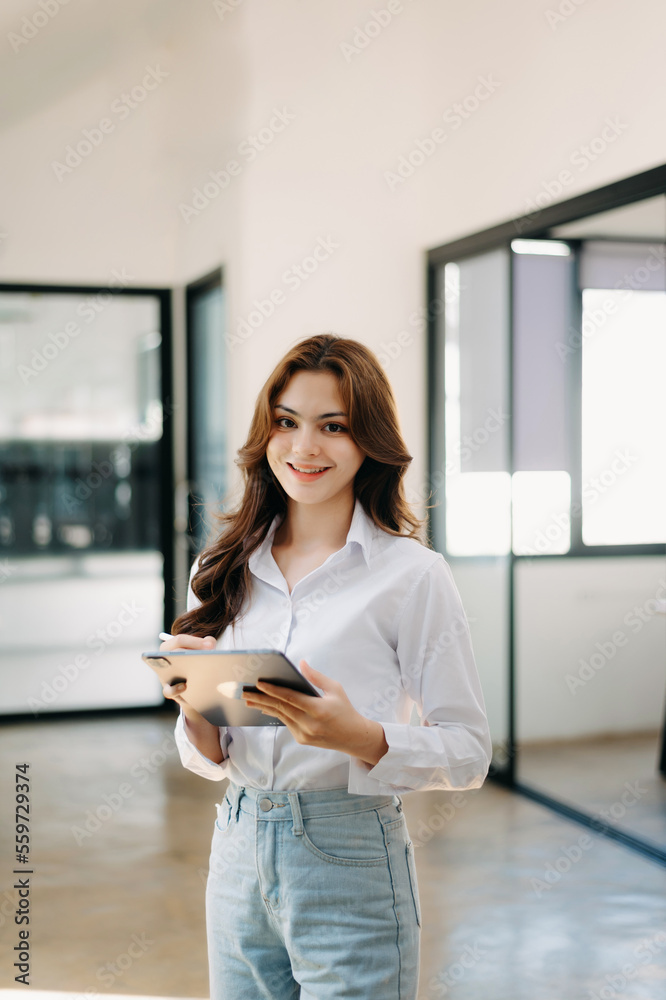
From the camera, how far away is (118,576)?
5934mm

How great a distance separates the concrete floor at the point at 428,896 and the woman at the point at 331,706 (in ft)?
5.14

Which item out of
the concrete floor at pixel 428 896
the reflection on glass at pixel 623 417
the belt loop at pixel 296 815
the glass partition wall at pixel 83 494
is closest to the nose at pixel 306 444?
the belt loop at pixel 296 815

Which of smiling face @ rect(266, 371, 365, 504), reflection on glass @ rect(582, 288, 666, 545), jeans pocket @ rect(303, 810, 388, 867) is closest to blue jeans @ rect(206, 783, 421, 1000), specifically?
jeans pocket @ rect(303, 810, 388, 867)

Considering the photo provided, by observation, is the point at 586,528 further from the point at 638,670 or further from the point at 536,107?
the point at 536,107

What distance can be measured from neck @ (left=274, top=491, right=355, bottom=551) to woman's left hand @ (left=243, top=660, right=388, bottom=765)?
0.95ft

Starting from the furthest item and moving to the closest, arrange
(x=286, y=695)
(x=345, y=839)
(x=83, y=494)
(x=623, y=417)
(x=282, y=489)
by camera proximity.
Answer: (x=83, y=494), (x=623, y=417), (x=282, y=489), (x=345, y=839), (x=286, y=695)

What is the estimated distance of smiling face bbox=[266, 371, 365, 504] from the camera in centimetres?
136

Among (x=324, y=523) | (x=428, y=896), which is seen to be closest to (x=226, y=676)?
(x=324, y=523)

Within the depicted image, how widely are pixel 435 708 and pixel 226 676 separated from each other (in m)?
0.28

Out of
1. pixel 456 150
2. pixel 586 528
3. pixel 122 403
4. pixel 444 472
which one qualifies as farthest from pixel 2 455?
pixel 586 528

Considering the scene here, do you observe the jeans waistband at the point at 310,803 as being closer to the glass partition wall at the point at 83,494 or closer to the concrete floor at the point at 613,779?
the concrete floor at the point at 613,779

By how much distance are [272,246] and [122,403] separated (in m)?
1.52

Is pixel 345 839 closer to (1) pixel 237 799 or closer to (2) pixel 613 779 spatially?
(1) pixel 237 799

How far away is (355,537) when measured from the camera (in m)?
1.37
